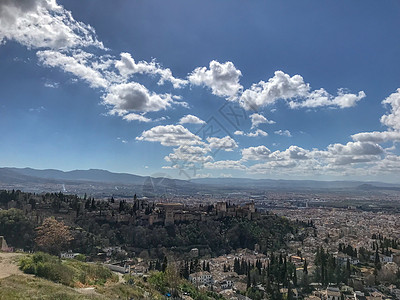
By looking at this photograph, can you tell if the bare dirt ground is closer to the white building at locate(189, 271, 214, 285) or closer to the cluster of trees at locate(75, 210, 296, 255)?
the white building at locate(189, 271, 214, 285)

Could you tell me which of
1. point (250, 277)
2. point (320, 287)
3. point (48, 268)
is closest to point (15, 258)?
point (48, 268)

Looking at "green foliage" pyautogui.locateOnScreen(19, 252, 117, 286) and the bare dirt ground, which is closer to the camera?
the bare dirt ground

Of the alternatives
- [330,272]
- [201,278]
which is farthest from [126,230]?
[330,272]

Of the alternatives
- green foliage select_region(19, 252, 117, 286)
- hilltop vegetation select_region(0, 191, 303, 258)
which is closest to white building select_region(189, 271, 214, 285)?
hilltop vegetation select_region(0, 191, 303, 258)

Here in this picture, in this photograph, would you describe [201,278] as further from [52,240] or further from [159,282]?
[52,240]

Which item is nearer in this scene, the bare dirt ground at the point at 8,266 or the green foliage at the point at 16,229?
the bare dirt ground at the point at 8,266

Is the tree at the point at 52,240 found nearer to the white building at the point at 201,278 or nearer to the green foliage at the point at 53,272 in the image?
the white building at the point at 201,278

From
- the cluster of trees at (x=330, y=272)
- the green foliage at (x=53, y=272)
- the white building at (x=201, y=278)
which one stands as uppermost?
the green foliage at (x=53, y=272)

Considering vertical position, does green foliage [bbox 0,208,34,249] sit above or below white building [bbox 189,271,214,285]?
above

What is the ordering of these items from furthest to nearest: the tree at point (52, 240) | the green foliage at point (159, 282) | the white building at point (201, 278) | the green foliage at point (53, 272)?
the white building at point (201, 278), the tree at point (52, 240), the green foliage at point (159, 282), the green foliage at point (53, 272)

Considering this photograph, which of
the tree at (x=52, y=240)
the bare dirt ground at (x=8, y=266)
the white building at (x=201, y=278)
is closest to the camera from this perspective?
the bare dirt ground at (x=8, y=266)

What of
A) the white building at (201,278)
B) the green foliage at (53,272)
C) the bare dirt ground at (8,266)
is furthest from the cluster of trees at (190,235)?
the green foliage at (53,272)

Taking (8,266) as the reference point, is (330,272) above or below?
below

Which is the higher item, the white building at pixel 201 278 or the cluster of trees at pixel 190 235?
the cluster of trees at pixel 190 235
